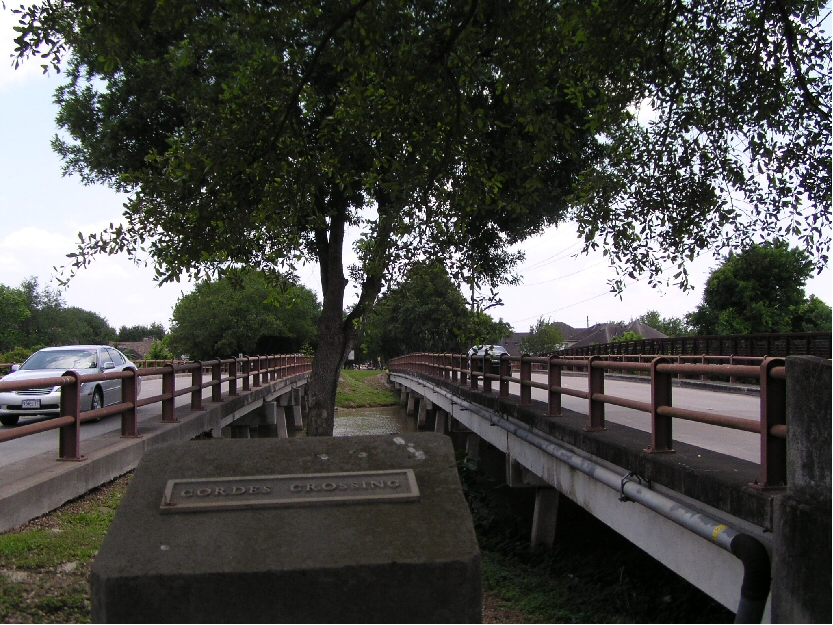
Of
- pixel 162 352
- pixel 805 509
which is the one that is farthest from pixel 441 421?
pixel 162 352

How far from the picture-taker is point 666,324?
12769 centimetres

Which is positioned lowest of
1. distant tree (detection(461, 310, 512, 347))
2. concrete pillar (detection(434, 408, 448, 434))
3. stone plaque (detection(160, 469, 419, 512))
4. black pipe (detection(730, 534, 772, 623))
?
concrete pillar (detection(434, 408, 448, 434))

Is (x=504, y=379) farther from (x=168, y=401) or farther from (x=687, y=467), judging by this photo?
(x=687, y=467)

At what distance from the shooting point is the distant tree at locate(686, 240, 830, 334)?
38.8 m

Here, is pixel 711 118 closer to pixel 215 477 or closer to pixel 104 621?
pixel 215 477

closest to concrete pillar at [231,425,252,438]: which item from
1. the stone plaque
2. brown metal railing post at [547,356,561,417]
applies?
brown metal railing post at [547,356,561,417]

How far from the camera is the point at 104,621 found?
10.5 feet

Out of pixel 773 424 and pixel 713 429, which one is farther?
pixel 713 429

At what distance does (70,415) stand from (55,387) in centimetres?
750

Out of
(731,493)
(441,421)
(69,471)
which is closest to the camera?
(731,493)

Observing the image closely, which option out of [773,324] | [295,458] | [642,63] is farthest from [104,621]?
[773,324]

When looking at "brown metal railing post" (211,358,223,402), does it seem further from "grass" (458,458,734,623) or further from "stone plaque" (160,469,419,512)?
"stone plaque" (160,469,419,512)

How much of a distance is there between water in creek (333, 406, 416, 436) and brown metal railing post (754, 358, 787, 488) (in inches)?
872

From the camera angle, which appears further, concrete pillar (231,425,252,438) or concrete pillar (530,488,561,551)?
concrete pillar (231,425,252,438)
